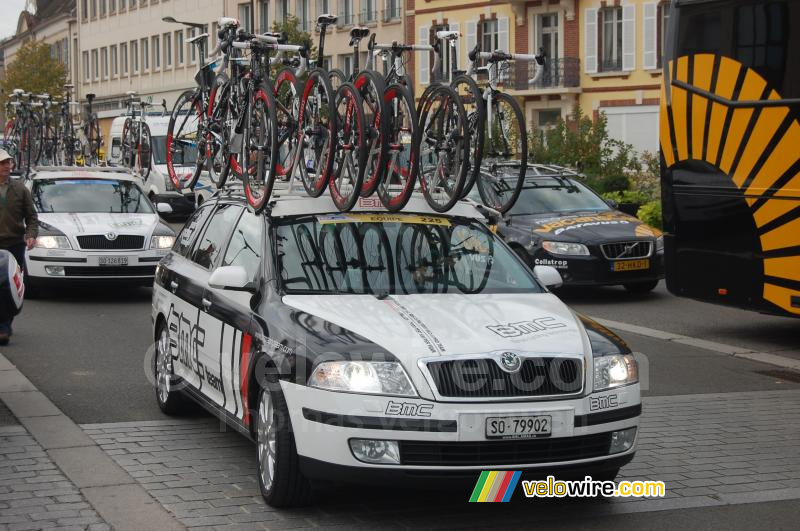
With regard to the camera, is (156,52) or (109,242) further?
(156,52)

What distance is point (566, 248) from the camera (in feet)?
57.1

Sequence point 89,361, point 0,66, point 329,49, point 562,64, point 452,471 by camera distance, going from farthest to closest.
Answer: point 0,66 < point 329,49 < point 562,64 < point 89,361 < point 452,471

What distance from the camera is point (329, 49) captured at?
2520 inches

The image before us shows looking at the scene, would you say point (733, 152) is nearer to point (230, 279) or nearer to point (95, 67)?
point (230, 279)

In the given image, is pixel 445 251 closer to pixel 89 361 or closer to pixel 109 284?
pixel 89 361

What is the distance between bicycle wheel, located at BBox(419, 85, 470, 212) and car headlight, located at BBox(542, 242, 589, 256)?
774cm

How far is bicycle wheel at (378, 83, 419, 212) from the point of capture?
328 inches

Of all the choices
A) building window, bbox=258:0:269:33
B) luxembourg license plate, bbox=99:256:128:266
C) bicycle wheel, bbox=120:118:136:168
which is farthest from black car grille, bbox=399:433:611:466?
building window, bbox=258:0:269:33

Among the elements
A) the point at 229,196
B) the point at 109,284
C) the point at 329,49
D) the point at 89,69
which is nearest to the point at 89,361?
the point at 229,196

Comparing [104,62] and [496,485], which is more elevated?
[104,62]

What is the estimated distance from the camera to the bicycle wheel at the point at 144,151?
20.3m

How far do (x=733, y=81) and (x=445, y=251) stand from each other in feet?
19.7

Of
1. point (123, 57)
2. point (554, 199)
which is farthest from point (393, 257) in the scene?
point (123, 57)

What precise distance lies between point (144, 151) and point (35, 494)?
1415 centimetres
